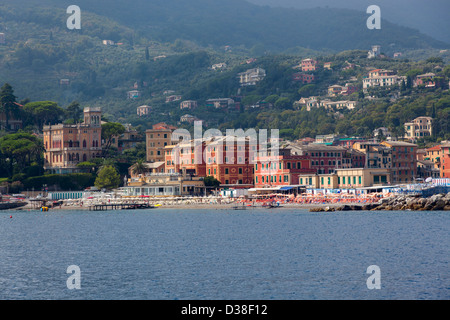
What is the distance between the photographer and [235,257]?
172 feet

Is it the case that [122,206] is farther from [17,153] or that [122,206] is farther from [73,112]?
[73,112]

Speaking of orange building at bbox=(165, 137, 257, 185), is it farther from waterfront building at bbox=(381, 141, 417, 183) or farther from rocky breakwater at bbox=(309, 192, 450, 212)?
rocky breakwater at bbox=(309, 192, 450, 212)

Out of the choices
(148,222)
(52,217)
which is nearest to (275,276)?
(148,222)

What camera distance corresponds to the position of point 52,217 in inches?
4021

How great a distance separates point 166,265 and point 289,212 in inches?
1884

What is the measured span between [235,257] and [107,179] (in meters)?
79.2

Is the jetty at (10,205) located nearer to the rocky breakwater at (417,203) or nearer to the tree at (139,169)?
the tree at (139,169)

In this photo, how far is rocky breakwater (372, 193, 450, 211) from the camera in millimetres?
90875

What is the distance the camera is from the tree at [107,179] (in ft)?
424

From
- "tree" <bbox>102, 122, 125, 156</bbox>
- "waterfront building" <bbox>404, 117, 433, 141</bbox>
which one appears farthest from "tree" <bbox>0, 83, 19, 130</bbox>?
"waterfront building" <bbox>404, 117, 433, 141</bbox>

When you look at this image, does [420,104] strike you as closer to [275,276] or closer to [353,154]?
[353,154]

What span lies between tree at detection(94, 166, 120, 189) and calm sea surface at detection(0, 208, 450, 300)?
40.6m

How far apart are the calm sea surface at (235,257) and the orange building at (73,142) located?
179 ft

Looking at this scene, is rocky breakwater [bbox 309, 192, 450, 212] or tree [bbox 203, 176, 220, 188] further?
tree [bbox 203, 176, 220, 188]
